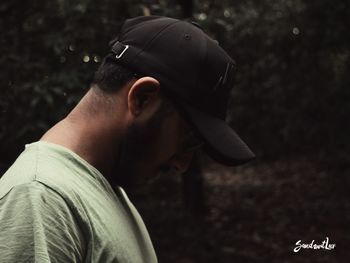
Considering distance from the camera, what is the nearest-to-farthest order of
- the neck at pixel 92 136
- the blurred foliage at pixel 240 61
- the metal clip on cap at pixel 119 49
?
the neck at pixel 92 136 → the metal clip on cap at pixel 119 49 → the blurred foliage at pixel 240 61

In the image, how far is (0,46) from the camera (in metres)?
4.31

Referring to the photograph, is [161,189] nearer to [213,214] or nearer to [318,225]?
[213,214]

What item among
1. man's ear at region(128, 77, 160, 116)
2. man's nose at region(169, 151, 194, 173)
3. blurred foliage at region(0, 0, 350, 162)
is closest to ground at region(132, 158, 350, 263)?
blurred foliage at region(0, 0, 350, 162)

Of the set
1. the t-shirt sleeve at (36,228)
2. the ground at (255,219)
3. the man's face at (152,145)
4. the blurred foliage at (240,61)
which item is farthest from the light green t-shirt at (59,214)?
the ground at (255,219)

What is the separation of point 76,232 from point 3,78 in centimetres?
318

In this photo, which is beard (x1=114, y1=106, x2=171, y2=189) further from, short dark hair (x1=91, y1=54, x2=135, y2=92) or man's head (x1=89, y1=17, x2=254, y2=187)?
short dark hair (x1=91, y1=54, x2=135, y2=92)

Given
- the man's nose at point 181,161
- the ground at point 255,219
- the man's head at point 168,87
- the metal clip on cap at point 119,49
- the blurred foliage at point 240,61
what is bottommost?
the ground at point 255,219

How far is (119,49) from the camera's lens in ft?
5.04

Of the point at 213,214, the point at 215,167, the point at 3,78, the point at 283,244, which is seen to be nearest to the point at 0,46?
the point at 3,78

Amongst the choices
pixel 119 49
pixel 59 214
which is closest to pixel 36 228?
pixel 59 214

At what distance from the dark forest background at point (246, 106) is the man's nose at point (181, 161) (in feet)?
8.09

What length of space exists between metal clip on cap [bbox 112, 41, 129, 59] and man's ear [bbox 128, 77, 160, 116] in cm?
11

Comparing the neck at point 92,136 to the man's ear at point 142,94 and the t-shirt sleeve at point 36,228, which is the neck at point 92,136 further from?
the t-shirt sleeve at point 36,228

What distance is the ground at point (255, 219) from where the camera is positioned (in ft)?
22.0
